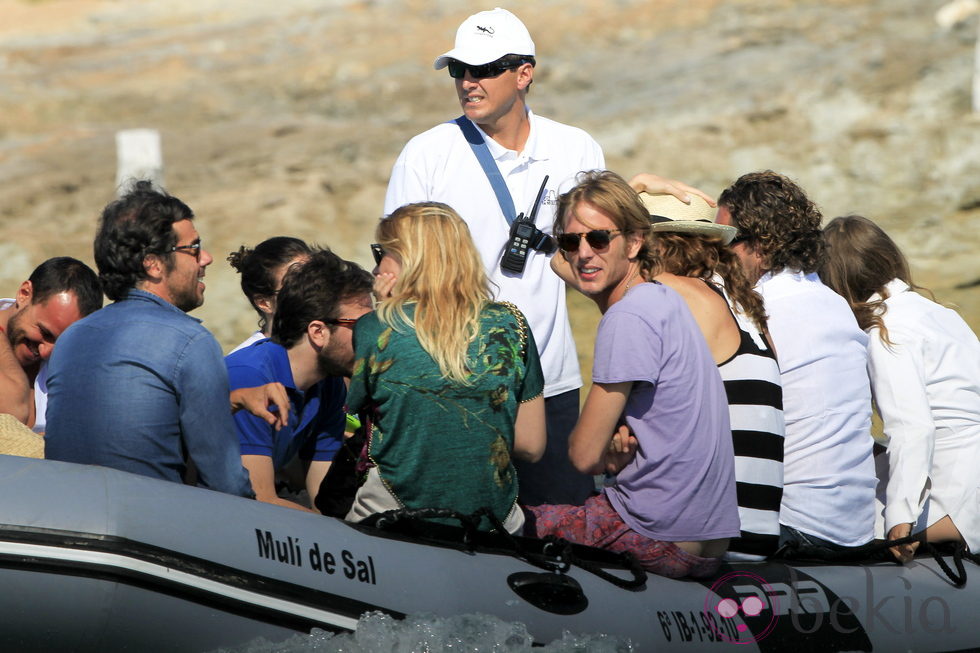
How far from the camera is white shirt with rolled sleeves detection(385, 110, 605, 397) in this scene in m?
4.29

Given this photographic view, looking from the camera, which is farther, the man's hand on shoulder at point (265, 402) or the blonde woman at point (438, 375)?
the man's hand on shoulder at point (265, 402)

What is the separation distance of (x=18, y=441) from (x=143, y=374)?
82 cm

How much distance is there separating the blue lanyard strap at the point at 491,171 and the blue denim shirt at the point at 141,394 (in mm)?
1288

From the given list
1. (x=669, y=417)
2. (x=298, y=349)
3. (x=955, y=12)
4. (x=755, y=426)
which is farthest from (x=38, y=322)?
(x=955, y=12)

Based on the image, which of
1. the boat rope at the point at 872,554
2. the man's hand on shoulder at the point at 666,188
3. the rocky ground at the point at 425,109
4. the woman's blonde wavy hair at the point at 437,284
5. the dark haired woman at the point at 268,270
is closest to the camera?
the woman's blonde wavy hair at the point at 437,284

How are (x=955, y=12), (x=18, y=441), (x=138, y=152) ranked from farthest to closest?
(x=955, y=12) < (x=138, y=152) < (x=18, y=441)

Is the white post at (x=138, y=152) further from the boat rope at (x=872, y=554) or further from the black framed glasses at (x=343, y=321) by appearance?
the boat rope at (x=872, y=554)

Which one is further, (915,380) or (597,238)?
(915,380)

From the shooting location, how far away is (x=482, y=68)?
4.34m

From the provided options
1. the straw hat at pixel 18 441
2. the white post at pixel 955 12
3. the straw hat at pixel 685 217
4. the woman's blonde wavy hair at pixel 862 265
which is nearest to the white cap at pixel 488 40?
the straw hat at pixel 685 217

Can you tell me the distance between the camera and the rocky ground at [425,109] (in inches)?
474

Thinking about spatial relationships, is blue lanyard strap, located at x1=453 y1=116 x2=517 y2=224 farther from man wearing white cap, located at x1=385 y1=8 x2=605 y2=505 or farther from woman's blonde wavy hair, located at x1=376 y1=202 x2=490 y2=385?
woman's blonde wavy hair, located at x1=376 y1=202 x2=490 y2=385

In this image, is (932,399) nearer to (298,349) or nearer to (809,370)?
(809,370)

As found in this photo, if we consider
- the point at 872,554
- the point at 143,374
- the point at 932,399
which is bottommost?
the point at 872,554
